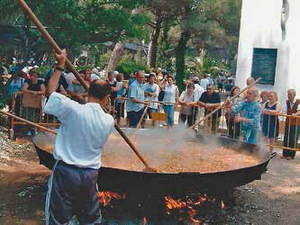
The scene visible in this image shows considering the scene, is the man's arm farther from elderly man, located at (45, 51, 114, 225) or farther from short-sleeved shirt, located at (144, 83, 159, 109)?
short-sleeved shirt, located at (144, 83, 159, 109)

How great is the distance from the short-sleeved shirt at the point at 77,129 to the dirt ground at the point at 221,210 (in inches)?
86.5

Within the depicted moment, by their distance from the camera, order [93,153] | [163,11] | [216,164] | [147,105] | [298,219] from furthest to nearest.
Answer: [163,11] → [147,105] → [216,164] → [298,219] → [93,153]

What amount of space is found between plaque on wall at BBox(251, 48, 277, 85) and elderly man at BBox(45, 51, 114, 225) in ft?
36.2

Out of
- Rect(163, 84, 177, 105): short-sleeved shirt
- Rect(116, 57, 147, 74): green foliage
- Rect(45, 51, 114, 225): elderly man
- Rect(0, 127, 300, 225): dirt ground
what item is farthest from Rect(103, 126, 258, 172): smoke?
Rect(116, 57, 147, 74): green foliage

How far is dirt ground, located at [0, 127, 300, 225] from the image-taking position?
6914 millimetres

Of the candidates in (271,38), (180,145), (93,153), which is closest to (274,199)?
(180,145)

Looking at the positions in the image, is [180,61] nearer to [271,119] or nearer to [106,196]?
[271,119]

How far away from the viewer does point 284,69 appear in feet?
48.7

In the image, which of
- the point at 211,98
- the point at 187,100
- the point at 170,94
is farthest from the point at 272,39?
the point at 170,94

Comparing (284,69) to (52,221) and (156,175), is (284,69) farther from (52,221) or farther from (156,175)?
(52,221)

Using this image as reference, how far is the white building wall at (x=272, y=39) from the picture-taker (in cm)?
1470

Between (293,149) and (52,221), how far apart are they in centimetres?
857

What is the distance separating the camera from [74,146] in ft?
15.3

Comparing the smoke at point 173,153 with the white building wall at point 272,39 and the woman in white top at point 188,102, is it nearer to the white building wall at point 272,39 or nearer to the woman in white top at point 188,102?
the woman in white top at point 188,102
